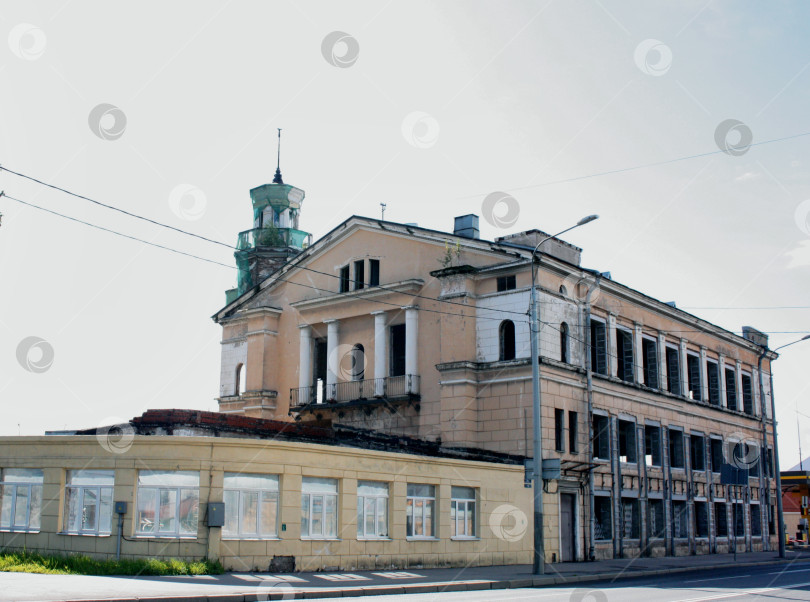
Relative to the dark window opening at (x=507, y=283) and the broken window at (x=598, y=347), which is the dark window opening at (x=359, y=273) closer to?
the dark window opening at (x=507, y=283)

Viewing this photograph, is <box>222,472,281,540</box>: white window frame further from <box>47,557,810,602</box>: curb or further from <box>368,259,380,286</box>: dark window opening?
<box>368,259,380,286</box>: dark window opening

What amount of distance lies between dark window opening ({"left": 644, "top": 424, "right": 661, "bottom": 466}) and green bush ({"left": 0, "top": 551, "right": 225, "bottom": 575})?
23852 mm

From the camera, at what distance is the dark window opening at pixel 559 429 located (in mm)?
33000

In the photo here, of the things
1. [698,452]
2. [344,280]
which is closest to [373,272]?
[344,280]

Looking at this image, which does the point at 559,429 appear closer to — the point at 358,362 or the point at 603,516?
the point at 603,516

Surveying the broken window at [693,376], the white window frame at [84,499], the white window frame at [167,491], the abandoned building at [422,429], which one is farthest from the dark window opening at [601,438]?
the white window frame at [84,499]

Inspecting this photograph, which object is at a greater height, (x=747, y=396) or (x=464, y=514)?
(x=747, y=396)

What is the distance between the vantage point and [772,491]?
50375 millimetres

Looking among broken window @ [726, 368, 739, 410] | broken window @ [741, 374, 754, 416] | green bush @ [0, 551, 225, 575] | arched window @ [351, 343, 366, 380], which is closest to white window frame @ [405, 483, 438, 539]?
green bush @ [0, 551, 225, 575]

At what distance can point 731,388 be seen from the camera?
48.0 metres

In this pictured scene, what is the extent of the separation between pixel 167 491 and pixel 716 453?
32167 mm

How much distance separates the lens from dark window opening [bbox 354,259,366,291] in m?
38.3

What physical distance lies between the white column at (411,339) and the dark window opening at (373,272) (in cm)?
263

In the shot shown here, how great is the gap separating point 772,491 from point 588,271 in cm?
2341
